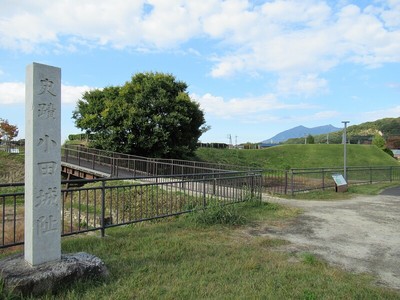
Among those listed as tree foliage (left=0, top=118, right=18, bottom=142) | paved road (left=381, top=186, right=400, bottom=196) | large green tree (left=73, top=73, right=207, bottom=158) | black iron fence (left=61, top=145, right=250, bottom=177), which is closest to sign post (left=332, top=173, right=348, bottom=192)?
paved road (left=381, top=186, right=400, bottom=196)

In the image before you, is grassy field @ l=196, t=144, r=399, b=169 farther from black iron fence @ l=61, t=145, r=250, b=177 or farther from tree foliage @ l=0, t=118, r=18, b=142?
tree foliage @ l=0, t=118, r=18, b=142

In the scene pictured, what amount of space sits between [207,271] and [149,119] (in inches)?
737

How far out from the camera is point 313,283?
3984mm

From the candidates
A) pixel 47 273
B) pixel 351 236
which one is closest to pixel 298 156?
pixel 351 236

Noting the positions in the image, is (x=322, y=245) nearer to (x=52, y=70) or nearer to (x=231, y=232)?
(x=231, y=232)

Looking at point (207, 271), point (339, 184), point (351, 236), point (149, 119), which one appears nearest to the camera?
point (207, 271)

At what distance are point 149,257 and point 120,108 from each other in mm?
18633

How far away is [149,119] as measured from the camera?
22328mm

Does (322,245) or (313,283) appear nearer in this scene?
(313,283)

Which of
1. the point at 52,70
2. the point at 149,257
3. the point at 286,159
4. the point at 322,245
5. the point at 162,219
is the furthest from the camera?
the point at 286,159

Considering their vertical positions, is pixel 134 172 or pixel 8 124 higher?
pixel 8 124

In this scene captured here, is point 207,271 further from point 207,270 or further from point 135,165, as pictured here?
point 135,165

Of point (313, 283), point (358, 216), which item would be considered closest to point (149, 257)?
point (313, 283)

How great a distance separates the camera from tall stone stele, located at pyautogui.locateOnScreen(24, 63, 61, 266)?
3732mm
